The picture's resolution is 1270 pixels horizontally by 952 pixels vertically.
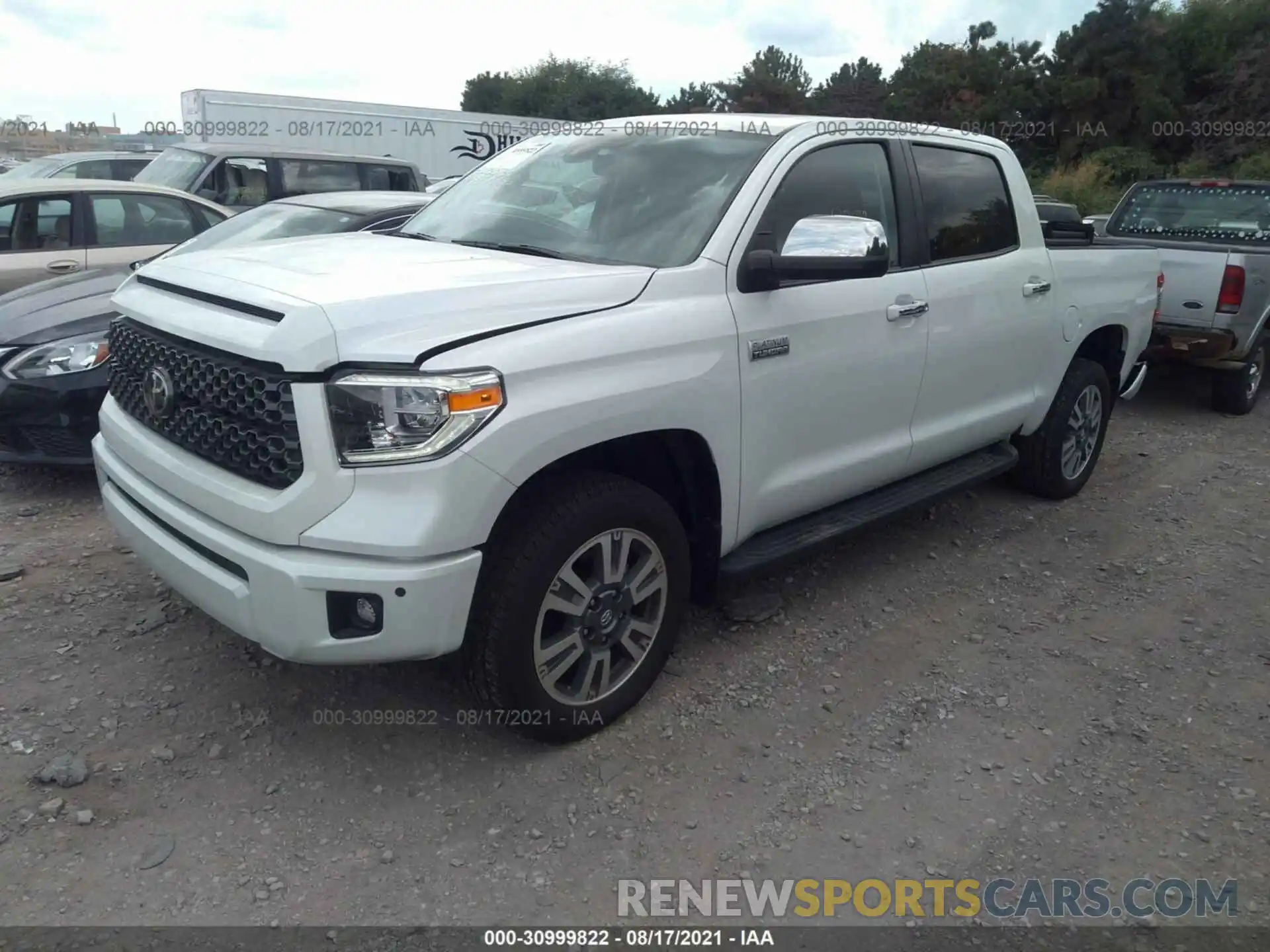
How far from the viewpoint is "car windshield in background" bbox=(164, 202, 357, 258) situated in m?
6.19

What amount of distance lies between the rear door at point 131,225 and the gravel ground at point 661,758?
3.10 m

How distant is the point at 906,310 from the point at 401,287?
2058 millimetres

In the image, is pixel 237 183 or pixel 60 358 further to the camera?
pixel 237 183

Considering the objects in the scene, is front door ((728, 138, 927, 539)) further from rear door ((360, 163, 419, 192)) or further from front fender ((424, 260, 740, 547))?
rear door ((360, 163, 419, 192))

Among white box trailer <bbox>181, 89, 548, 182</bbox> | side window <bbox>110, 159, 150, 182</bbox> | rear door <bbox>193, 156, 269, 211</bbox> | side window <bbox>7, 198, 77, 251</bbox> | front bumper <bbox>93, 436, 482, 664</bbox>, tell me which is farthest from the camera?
white box trailer <bbox>181, 89, 548, 182</bbox>

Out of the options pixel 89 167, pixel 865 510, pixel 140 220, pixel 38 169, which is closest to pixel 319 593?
pixel 865 510

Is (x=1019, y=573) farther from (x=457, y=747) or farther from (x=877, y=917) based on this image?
(x=457, y=747)

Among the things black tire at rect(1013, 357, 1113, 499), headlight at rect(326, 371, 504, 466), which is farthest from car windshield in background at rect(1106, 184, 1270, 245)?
headlight at rect(326, 371, 504, 466)

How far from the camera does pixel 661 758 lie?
3.19m

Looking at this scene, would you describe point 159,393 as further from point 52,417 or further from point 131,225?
point 131,225

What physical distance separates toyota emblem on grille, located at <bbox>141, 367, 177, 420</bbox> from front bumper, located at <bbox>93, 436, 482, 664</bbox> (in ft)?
1.27

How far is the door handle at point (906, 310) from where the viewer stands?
3.89 m

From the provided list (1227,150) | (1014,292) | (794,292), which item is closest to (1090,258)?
(1014,292)

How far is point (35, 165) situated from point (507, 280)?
12.3m
